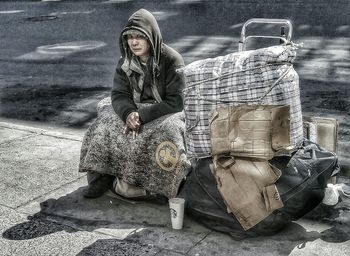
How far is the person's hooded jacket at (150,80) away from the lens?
5199 millimetres

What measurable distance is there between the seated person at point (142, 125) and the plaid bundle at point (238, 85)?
48 centimetres

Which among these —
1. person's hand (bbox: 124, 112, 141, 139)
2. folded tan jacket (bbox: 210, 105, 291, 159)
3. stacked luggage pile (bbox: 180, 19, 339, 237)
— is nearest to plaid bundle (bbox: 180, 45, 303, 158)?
stacked luggage pile (bbox: 180, 19, 339, 237)

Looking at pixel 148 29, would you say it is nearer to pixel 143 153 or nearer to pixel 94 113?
pixel 143 153

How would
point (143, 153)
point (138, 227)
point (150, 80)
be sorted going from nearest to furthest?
point (138, 227) → point (143, 153) → point (150, 80)

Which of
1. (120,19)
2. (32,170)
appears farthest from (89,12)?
(32,170)

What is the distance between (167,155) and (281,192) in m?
1.04

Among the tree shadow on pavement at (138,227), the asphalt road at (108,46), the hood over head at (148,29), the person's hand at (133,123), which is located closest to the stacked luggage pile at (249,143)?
the tree shadow on pavement at (138,227)

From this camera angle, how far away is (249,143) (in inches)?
171

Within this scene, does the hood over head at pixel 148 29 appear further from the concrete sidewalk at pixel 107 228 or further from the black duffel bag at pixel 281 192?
the concrete sidewalk at pixel 107 228

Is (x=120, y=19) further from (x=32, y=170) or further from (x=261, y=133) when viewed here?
(x=261, y=133)

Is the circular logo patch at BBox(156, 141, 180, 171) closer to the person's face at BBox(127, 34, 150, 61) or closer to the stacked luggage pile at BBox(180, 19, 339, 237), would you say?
the stacked luggage pile at BBox(180, 19, 339, 237)

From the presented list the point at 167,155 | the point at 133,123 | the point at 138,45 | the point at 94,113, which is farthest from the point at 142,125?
the point at 94,113

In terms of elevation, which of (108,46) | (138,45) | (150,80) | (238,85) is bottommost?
(108,46)

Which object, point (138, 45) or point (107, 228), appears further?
point (138, 45)
